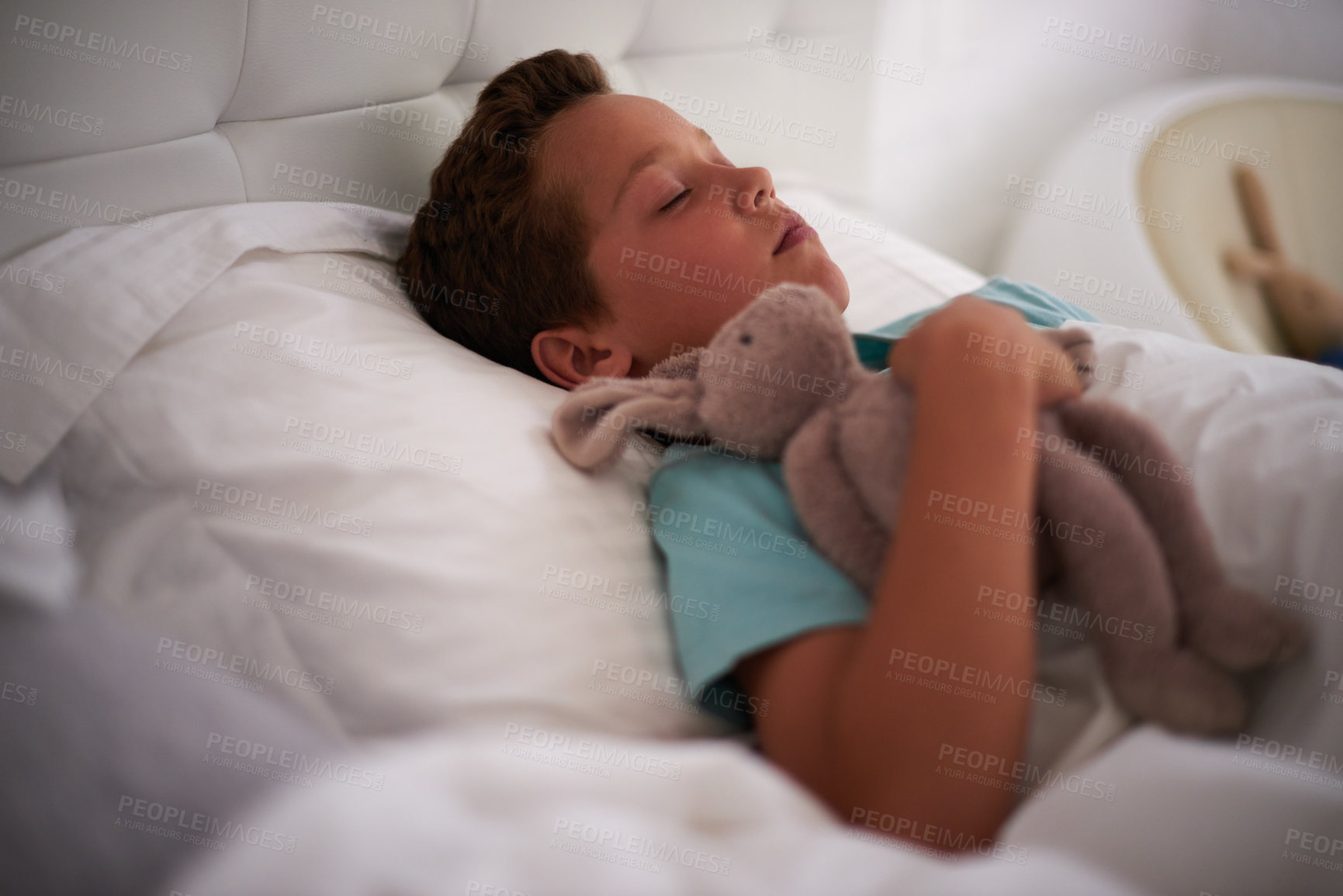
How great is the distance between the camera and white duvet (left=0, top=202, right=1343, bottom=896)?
1.42 ft

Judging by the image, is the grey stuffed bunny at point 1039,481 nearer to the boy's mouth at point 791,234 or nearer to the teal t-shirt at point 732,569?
the teal t-shirt at point 732,569

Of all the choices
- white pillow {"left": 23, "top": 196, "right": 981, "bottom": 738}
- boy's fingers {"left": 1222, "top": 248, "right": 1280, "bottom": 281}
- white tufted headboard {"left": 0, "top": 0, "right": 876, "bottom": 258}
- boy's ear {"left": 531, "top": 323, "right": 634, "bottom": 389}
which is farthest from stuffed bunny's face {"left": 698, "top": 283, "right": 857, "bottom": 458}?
boy's fingers {"left": 1222, "top": 248, "right": 1280, "bottom": 281}

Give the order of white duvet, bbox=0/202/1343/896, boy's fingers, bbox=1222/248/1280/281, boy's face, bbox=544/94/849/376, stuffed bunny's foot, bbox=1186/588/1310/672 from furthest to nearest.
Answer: boy's fingers, bbox=1222/248/1280/281, boy's face, bbox=544/94/849/376, stuffed bunny's foot, bbox=1186/588/1310/672, white duvet, bbox=0/202/1343/896

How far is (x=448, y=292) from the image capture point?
0.96 meters

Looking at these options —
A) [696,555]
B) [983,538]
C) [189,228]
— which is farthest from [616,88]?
[983,538]

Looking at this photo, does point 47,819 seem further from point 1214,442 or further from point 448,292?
point 1214,442

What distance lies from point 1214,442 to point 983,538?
0.81 feet

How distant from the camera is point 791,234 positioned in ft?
2.96

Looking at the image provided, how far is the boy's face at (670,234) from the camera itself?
0.86m

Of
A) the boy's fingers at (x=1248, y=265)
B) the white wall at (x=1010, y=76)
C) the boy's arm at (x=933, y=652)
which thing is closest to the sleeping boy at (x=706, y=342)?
the boy's arm at (x=933, y=652)

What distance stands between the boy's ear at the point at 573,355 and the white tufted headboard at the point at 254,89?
0.31 m

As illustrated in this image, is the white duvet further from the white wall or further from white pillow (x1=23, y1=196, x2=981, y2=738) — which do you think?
the white wall

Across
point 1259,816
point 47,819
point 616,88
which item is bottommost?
point 47,819

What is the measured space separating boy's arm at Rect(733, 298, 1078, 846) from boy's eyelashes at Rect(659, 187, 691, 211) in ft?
1.19
